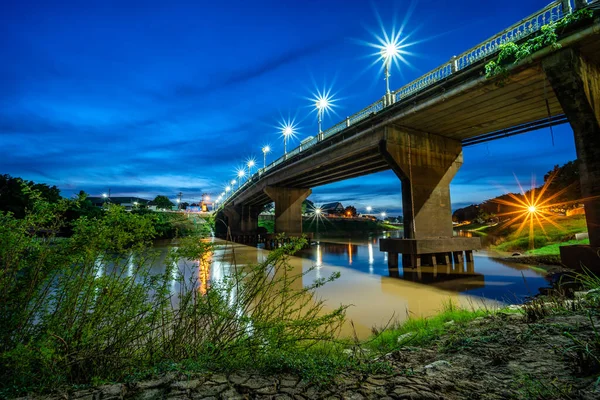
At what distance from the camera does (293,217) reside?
3766cm

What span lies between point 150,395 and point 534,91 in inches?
676

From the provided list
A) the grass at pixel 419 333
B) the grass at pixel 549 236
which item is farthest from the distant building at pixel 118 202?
the grass at pixel 549 236

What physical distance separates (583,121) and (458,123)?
293 inches

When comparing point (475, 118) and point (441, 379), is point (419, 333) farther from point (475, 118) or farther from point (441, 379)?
point (475, 118)

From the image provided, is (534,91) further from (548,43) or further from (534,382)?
(534,382)

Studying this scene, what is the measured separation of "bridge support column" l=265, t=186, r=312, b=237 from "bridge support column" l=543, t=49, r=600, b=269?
95.1 ft

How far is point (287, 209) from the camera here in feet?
122

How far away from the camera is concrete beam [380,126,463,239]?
17.0 metres

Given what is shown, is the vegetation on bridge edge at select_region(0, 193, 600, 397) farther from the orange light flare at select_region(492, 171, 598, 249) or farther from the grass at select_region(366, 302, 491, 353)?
the orange light flare at select_region(492, 171, 598, 249)

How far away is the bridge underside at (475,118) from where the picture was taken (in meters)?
9.24

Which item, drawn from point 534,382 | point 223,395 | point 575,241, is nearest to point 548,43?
point 534,382

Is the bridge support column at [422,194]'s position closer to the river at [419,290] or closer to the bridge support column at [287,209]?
the river at [419,290]

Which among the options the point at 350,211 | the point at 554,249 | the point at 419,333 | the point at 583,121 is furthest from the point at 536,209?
the point at 350,211

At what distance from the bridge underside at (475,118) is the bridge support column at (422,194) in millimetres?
70
